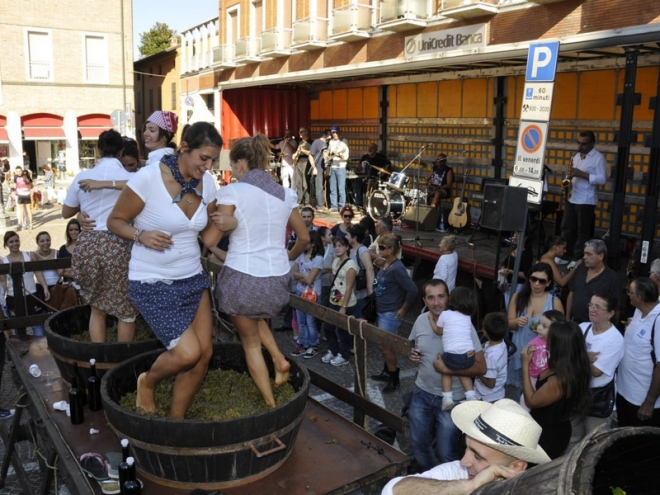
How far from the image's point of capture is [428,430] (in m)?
4.54

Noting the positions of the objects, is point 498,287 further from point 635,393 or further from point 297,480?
point 297,480

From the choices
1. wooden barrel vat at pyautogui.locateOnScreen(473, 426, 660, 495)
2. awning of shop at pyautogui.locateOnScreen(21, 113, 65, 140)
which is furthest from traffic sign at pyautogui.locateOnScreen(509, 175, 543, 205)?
awning of shop at pyautogui.locateOnScreen(21, 113, 65, 140)

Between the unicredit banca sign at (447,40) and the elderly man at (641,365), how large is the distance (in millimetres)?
8101

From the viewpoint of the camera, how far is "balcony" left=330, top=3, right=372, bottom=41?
15.3 meters

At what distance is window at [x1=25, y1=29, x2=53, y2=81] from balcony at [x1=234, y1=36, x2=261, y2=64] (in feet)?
47.7

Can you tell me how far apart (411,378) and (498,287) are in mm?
1891

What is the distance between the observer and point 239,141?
11.3 ft

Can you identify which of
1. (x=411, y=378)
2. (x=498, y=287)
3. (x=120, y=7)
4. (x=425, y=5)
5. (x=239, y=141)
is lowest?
(x=411, y=378)

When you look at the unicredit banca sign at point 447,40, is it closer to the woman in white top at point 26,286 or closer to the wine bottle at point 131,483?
the woman in white top at point 26,286

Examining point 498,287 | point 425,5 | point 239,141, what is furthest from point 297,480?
point 425,5

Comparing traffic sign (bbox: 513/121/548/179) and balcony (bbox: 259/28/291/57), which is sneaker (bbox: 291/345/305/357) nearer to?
traffic sign (bbox: 513/121/548/179)

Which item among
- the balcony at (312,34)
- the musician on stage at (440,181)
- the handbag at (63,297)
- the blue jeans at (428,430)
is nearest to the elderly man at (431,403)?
the blue jeans at (428,430)

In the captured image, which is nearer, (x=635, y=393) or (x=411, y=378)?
(x=635, y=393)

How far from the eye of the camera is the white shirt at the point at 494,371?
480cm
